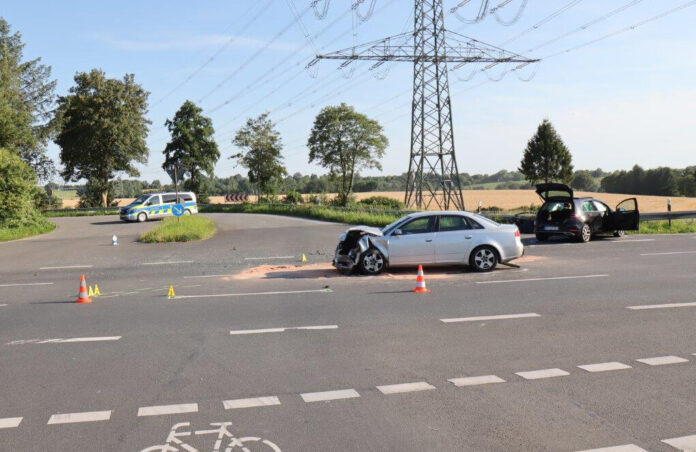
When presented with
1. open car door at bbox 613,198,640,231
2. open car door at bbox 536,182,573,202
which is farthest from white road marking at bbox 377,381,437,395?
open car door at bbox 613,198,640,231

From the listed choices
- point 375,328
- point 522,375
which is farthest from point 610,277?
point 522,375

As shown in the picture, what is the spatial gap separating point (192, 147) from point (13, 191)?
43332 mm

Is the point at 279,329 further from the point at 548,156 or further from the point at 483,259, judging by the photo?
the point at 548,156

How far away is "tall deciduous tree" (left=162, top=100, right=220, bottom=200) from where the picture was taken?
252 ft

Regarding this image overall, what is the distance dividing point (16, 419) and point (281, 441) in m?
2.39

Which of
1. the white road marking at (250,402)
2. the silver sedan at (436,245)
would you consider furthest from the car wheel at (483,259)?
the white road marking at (250,402)

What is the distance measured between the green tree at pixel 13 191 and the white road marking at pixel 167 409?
33.3 meters

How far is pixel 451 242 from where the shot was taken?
A: 47.5ft

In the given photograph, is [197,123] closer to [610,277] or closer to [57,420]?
[610,277]

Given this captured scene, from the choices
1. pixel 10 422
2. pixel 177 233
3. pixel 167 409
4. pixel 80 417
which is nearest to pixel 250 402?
pixel 167 409

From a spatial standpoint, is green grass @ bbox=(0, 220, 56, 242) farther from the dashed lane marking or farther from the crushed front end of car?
the dashed lane marking

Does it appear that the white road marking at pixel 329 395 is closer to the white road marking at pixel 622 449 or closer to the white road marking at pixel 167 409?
the white road marking at pixel 167 409

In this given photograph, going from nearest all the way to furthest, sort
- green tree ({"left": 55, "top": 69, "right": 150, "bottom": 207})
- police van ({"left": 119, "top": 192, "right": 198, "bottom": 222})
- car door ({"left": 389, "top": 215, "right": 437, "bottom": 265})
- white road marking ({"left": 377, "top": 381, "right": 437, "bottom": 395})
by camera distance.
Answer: white road marking ({"left": 377, "top": 381, "right": 437, "bottom": 395}) < car door ({"left": 389, "top": 215, "right": 437, "bottom": 265}) < police van ({"left": 119, "top": 192, "right": 198, "bottom": 222}) < green tree ({"left": 55, "top": 69, "right": 150, "bottom": 207})

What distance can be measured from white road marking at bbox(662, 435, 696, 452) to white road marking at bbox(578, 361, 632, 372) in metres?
1.82
